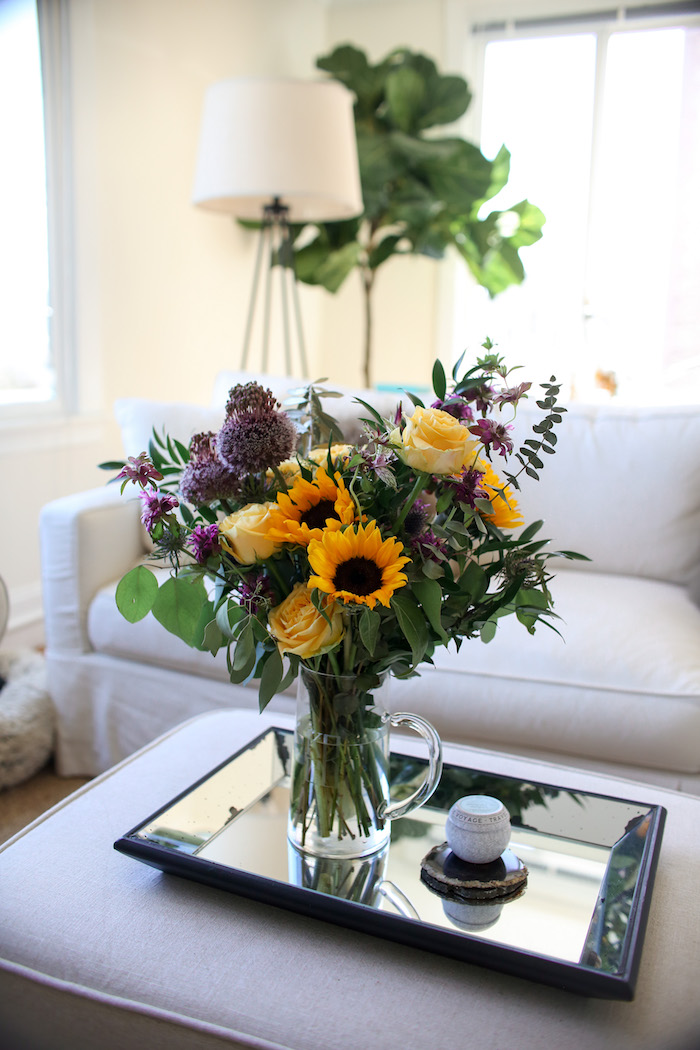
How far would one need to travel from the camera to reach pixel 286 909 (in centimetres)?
86

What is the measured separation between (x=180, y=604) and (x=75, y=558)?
103 cm

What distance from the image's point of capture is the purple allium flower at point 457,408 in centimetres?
82

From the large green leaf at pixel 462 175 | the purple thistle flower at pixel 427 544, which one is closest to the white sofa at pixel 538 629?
the purple thistle flower at pixel 427 544

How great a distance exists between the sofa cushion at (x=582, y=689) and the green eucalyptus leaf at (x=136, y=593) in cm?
69

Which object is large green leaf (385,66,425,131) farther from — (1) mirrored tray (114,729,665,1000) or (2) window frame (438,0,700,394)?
(1) mirrored tray (114,729,665,1000)

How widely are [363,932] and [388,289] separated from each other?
397 centimetres

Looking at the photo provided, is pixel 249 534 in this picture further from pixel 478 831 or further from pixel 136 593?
pixel 478 831

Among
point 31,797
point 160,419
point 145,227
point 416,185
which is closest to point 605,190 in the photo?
point 416,185

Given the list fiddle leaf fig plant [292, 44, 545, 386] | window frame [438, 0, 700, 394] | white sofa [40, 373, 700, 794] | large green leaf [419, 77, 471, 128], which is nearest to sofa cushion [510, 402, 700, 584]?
white sofa [40, 373, 700, 794]

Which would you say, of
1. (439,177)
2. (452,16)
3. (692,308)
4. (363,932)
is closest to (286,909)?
(363,932)

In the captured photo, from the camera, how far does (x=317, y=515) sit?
2.59 ft

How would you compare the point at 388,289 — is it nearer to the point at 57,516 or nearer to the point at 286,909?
the point at 57,516

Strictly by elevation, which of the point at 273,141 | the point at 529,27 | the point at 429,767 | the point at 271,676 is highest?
the point at 529,27

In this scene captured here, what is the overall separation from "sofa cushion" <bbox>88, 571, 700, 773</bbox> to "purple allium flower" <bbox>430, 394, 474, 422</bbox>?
2.18 ft
